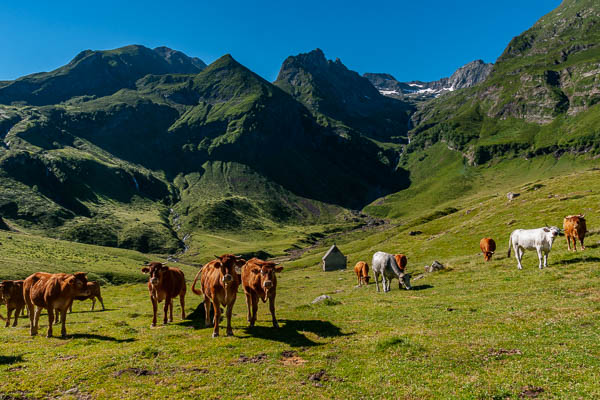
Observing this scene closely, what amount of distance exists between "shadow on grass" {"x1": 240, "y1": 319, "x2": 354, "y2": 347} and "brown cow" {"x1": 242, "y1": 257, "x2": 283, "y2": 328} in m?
0.66

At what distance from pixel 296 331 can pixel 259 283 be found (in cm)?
334

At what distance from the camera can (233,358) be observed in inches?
521

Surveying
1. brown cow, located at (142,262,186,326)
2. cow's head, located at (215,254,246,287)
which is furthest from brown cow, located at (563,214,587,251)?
brown cow, located at (142,262,186,326)

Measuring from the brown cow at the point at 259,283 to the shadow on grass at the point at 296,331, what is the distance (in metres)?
0.66

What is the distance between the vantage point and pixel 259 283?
714 inches

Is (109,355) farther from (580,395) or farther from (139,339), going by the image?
(580,395)

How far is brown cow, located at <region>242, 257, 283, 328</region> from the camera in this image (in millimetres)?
17141

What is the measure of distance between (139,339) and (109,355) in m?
3.49

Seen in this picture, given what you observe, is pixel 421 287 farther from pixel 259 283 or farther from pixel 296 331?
pixel 259 283

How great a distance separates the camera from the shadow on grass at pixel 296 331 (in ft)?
50.4

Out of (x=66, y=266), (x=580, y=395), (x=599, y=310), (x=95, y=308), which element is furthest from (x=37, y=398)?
(x=66, y=266)

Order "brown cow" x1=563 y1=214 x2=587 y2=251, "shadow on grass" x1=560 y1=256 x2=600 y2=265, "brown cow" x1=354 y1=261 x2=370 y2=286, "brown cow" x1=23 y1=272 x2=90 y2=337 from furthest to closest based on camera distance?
"brown cow" x1=354 y1=261 x2=370 y2=286 < "brown cow" x1=563 y1=214 x2=587 y2=251 < "shadow on grass" x1=560 y1=256 x2=600 y2=265 < "brown cow" x1=23 y1=272 x2=90 y2=337

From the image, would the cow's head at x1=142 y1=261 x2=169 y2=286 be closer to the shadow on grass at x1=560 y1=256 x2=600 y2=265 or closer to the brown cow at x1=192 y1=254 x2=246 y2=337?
the brown cow at x1=192 y1=254 x2=246 y2=337

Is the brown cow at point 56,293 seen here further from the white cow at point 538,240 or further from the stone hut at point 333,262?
the stone hut at point 333,262
